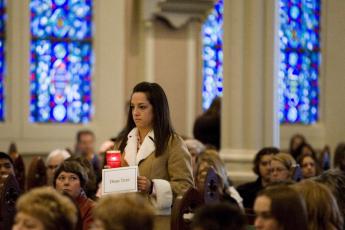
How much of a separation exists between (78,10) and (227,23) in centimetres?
398

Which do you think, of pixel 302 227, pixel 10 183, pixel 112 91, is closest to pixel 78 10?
pixel 112 91

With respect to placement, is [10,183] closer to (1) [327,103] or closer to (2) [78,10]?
(2) [78,10]

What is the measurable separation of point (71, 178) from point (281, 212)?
88.0 inches

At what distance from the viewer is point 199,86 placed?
12633 mm

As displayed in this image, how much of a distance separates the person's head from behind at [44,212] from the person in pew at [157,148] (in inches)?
45.7

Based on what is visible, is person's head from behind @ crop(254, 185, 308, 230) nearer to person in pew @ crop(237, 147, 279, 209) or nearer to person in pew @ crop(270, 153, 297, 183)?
person in pew @ crop(270, 153, 297, 183)

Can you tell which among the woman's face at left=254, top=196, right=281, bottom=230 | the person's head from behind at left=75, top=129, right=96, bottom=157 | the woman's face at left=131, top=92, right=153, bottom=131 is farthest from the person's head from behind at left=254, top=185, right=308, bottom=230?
the person's head from behind at left=75, top=129, right=96, bottom=157

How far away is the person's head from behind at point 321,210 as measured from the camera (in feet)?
13.2

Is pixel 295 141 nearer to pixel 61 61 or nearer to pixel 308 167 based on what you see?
pixel 61 61

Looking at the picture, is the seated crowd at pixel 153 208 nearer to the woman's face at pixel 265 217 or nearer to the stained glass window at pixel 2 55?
the woman's face at pixel 265 217

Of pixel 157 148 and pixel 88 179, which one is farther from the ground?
pixel 157 148

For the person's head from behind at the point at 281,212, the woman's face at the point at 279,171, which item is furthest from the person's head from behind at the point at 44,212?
the woman's face at the point at 279,171

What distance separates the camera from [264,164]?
7.55 m

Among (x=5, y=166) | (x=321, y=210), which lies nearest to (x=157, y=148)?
(x=321, y=210)
